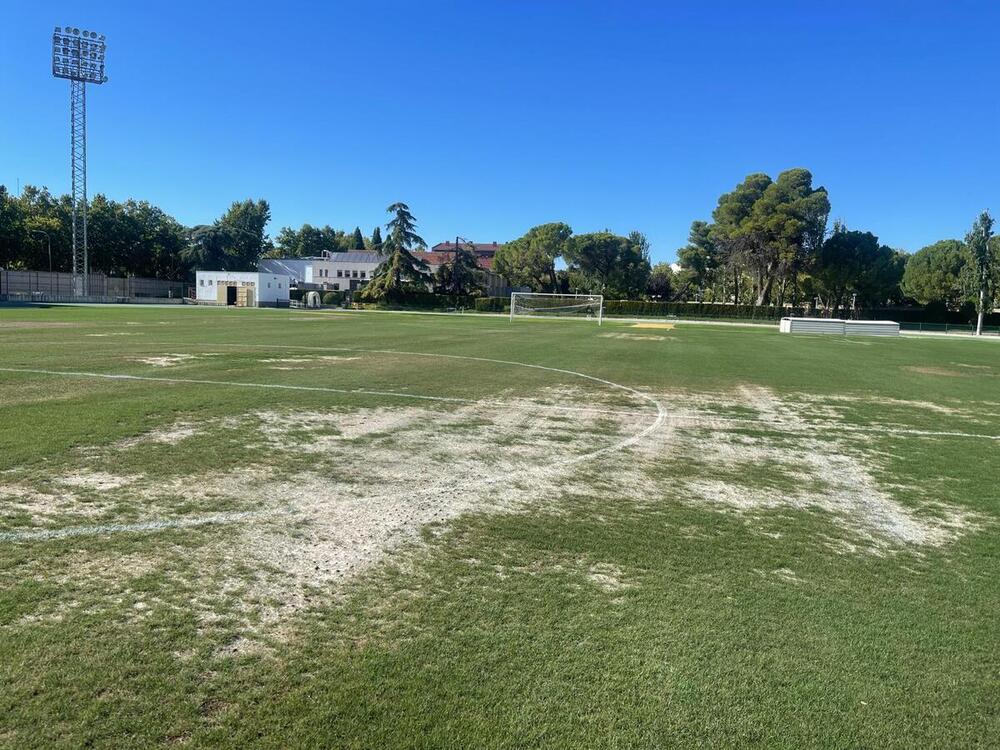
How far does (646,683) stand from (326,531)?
8.50ft

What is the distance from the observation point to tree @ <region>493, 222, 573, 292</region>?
280ft

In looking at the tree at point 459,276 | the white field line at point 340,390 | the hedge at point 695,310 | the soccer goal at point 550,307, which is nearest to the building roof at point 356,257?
the tree at point 459,276

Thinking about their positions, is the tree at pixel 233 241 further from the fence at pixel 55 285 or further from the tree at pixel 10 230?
the tree at pixel 10 230

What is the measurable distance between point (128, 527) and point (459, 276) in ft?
259

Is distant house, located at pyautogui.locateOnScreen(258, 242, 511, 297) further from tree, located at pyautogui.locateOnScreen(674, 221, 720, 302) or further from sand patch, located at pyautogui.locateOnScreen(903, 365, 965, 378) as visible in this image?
sand patch, located at pyautogui.locateOnScreen(903, 365, 965, 378)

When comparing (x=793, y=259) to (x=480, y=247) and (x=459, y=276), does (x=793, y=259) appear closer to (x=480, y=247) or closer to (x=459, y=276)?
(x=459, y=276)

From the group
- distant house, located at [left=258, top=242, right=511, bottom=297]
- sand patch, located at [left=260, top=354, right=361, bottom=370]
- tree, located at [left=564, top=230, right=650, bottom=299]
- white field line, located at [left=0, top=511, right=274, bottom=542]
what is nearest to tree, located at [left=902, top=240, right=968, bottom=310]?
tree, located at [left=564, top=230, right=650, bottom=299]

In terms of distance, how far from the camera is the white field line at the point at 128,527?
4.23 m

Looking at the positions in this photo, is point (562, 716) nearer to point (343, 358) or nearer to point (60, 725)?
point (60, 725)

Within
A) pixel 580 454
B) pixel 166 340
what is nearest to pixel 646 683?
pixel 580 454

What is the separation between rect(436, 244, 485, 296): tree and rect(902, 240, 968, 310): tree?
51.1m

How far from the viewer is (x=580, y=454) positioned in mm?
7328

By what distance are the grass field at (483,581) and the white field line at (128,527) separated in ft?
0.08

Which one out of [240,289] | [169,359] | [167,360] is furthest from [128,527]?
[240,289]
